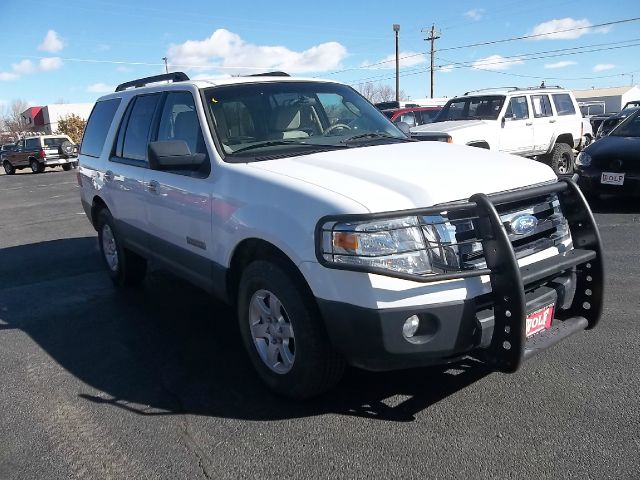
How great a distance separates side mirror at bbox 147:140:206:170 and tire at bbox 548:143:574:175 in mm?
10901

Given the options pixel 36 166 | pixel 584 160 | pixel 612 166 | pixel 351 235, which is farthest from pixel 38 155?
pixel 351 235

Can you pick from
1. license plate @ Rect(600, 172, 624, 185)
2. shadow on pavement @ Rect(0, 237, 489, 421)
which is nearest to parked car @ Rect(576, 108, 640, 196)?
license plate @ Rect(600, 172, 624, 185)

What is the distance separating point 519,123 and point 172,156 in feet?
33.1

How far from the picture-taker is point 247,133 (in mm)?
4145


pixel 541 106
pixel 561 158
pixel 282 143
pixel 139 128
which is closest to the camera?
pixel 282 143

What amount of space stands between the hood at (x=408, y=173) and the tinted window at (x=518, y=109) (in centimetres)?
896

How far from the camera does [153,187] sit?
4.69 meters

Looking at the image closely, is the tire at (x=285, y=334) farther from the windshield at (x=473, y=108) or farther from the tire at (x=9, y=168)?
the tire at (x=9, y=168)

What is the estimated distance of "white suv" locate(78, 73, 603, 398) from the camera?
2881mm

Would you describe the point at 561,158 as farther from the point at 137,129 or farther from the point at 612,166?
the point at 137,129

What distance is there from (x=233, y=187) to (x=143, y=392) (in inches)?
56.1

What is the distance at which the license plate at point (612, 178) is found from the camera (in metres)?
8.50

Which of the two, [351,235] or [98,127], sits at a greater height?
[98,127]

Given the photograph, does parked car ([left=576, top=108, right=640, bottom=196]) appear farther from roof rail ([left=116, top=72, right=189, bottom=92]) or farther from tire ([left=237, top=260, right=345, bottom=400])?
tire ([left=237, top=260, right=345, bottom=400])
